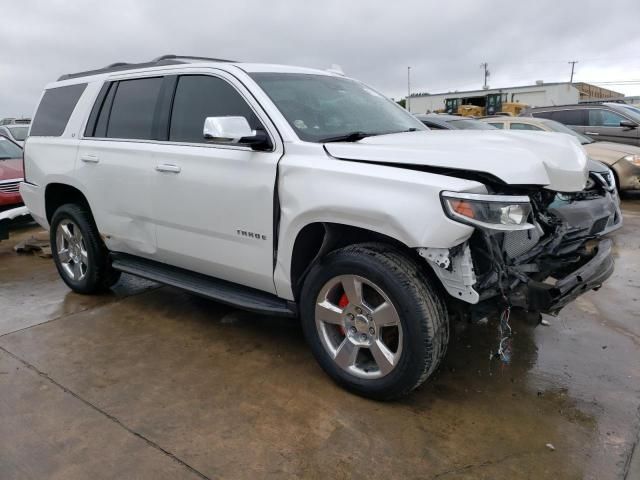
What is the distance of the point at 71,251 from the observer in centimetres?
492

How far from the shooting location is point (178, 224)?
3729 mm

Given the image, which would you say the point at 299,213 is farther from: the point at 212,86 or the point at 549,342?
the point at 549,342

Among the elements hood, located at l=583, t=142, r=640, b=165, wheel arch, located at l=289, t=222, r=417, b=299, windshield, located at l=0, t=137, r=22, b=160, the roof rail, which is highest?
the roof rail

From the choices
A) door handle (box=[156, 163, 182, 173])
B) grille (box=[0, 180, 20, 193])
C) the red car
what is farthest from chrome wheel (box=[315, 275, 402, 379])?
grille (box=[0, 180, 20, 193])

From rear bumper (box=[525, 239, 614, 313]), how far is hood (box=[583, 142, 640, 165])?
6.86 metres

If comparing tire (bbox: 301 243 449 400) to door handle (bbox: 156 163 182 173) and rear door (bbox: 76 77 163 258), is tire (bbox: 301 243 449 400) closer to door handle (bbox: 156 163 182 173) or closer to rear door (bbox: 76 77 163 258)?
door handle (bbox: 156 163 182 173)

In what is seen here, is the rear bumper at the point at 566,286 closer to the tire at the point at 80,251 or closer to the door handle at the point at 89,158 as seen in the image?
the door handle at the point at 89,158

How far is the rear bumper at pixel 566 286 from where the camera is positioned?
8.81 ft

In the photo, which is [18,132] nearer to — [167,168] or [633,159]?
[167,168]

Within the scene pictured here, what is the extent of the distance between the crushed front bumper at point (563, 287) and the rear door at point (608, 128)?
8.83m

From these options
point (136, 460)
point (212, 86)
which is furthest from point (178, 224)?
point (136, 460)

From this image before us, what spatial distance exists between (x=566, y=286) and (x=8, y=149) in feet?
31.2

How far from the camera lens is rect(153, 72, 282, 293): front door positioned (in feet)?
10.7

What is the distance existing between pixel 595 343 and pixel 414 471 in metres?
2.01
